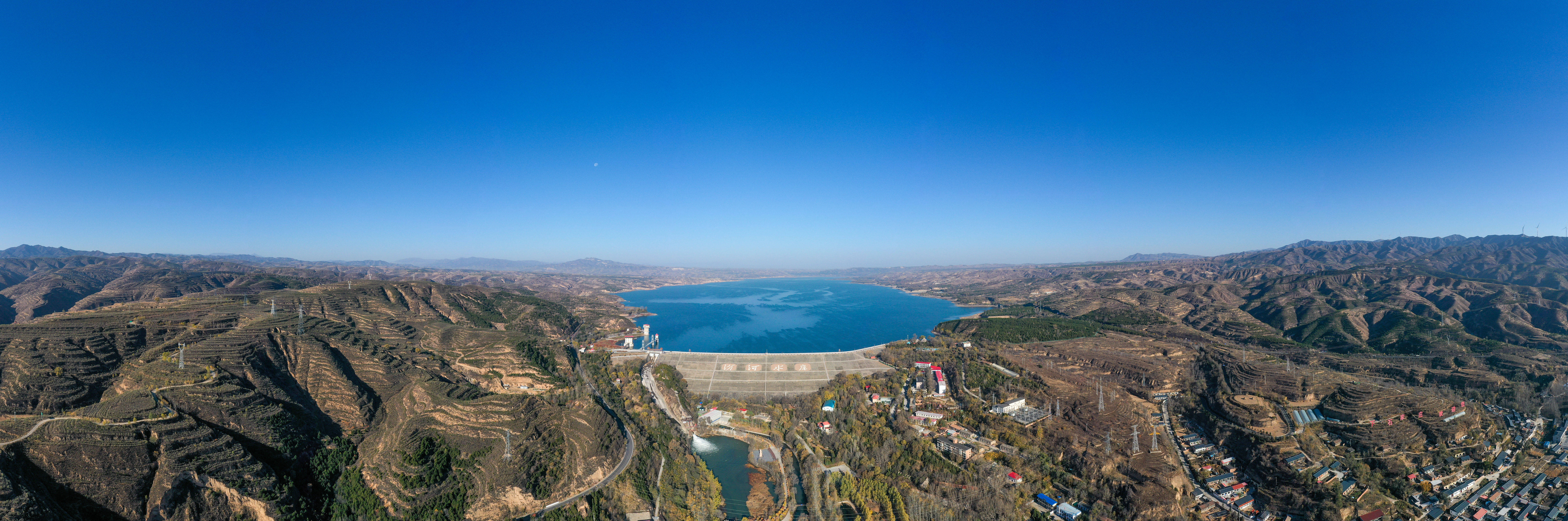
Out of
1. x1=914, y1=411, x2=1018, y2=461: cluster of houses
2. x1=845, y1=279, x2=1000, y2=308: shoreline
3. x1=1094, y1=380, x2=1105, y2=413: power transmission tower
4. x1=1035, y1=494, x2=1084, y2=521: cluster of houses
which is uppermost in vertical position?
x1=1094, y1=380, x2=1105, y2=413: power transmission tower

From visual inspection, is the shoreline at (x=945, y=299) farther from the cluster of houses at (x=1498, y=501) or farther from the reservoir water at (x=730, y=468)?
the reservoir water at (x=730, y=468)

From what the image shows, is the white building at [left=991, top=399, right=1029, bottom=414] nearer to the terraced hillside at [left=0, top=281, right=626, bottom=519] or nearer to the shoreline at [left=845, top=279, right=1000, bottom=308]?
the terraced hillside at [left=0, top=281, right=626, bottom=519]

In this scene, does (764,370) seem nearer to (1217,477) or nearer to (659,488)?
(659,488)

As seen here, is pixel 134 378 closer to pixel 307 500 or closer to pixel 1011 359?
pixel 307 500

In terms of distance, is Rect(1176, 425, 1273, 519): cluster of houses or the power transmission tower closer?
Rect(1176, 425, 1273, 519): cluster of houses

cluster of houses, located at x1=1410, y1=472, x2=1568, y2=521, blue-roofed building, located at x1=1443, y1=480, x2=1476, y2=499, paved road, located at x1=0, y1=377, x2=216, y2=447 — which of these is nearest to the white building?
cluster of houses, located at x1=1410, y1=472, x2=1568, y2=521

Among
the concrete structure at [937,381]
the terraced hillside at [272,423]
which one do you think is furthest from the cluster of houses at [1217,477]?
the terraced hillside at [272,423]
